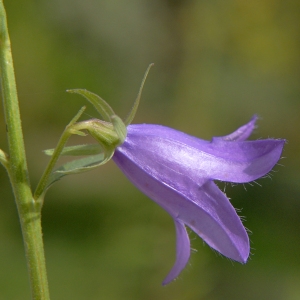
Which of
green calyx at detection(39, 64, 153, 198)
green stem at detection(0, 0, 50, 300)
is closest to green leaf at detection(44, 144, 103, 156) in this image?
green calyx at detection(39, 64, 153, 198)

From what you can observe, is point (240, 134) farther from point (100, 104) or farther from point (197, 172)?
point (100, 104)

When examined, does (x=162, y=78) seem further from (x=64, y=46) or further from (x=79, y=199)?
(x=79, y=199)

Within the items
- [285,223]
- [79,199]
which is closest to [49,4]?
[79,199]

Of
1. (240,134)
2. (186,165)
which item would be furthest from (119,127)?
(240,134)

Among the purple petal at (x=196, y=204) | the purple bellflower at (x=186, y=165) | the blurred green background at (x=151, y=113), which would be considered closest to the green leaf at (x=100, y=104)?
the purple bellflower at (x=186, y=165)

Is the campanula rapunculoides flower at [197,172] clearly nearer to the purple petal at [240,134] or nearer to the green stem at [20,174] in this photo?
the purple petal at [240,134]

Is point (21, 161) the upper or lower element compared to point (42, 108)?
upper

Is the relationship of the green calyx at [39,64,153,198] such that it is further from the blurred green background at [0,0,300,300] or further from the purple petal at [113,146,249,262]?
the blurred green background at [0,0,300,300]
